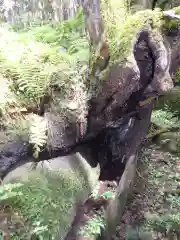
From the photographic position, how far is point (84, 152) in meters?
3.47

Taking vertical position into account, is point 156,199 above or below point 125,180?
below

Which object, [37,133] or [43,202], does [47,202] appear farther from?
[37,133]

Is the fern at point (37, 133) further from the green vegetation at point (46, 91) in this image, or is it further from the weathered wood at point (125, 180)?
the weathered wood at point (125, 180)

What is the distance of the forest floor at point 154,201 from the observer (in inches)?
146

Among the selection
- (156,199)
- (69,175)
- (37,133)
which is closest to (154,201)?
(156,199)

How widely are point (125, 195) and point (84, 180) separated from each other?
75 centimetres

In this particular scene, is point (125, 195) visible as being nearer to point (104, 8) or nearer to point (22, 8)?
point (104, 8)

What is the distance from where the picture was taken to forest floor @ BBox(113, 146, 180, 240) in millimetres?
3701

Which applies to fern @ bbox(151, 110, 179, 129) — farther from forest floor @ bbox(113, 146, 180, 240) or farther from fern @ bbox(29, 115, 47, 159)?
fern @ bbox(29, 115, 47, 159)

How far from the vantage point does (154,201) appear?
4355mm

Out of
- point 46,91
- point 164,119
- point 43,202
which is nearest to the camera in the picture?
point 46,91

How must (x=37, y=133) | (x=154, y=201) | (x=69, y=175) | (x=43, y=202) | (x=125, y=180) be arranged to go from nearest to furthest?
(x=37, y=133) → (x=43, y=202) → (x=69, y=175) → (x=125, y=180) → (x=154, y=201)

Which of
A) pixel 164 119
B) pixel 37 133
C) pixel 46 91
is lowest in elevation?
pixel 164 119

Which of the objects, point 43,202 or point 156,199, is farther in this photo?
point 156,199
